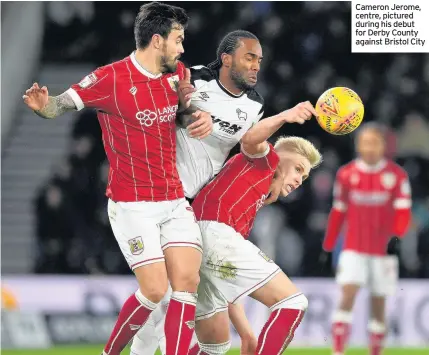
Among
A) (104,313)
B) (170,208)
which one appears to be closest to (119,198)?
(170,208)

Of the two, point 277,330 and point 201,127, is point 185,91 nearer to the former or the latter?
point 201,127

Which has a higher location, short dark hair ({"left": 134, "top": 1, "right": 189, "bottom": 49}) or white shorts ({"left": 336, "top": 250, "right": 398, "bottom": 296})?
short dark hair ({"left": 134, "top": 1, "right": 189, "bottom": 49})

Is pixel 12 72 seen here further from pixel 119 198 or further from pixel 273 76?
pixel 119 198

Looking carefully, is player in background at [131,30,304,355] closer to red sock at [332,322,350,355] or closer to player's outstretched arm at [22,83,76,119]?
player's outstretched arm at [22,83,76,119]

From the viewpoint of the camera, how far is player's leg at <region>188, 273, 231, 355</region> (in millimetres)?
6316

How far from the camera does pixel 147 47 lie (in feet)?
20.1

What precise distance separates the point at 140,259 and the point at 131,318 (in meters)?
0.36

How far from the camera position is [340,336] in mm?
9375

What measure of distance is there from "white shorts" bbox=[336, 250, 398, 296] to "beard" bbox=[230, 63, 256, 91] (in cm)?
378

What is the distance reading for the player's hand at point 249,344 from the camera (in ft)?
21.7

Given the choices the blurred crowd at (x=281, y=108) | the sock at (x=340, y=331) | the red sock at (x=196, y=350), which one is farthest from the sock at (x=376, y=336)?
the red sock at (x=196, y=350)

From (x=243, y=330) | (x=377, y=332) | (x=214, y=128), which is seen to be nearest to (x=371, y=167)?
(x=377, y=332)

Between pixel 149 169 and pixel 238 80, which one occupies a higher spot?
pixel 238 80

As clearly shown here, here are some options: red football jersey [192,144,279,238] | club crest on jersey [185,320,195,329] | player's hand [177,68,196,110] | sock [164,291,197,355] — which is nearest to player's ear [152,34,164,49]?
player's hand [177,68,196,110]
